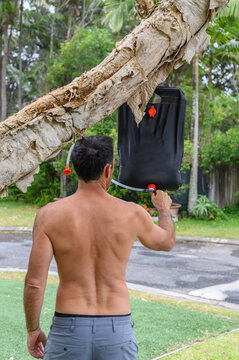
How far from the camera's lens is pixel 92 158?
239 cm

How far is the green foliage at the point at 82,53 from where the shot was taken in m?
17.3

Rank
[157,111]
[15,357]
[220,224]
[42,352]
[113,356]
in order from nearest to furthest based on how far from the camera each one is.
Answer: [113,356]
[42,352]
[157,111]
[15,357]
[220,224]

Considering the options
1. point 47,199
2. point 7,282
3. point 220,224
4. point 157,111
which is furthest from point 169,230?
point 47,199

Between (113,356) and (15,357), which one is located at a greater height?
(113,356)

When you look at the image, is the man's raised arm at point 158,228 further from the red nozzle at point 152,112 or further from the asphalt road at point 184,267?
the asphalt road at point 184,267

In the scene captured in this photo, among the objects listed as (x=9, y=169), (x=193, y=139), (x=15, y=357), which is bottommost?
(x=15, y=357)

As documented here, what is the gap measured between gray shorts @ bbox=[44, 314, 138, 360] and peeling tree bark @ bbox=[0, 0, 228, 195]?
0.71 m

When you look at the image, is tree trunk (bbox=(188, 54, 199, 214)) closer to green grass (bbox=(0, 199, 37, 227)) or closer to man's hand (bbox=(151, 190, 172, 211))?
green grass (bbox=(0, 199, 37, 227))

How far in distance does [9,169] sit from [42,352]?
3.58 ft

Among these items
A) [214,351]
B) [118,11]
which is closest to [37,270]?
[214,351]

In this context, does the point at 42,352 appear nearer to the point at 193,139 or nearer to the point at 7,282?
the point at 7,282

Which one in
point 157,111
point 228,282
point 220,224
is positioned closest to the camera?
point 157,111

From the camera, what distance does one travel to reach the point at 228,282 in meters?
8.13

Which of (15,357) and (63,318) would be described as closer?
(63,318)
